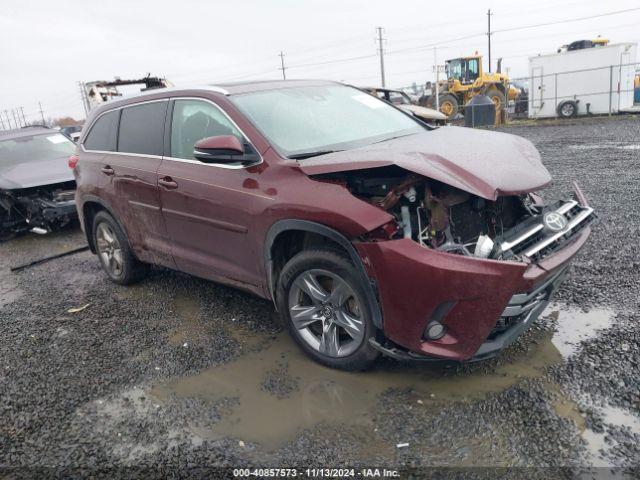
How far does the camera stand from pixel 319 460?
8.61 feet

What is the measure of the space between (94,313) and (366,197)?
306cm

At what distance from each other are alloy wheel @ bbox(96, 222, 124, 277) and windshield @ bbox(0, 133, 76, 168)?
14.7ft

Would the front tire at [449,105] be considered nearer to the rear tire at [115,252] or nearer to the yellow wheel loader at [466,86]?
the yellow wheel loader at [466,86]

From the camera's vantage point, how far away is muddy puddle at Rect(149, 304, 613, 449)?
2947mm

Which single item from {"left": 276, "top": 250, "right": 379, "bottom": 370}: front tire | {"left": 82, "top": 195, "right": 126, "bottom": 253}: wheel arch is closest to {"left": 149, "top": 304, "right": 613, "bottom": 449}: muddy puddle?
{"left": 276, "top": 250, "right": 379, "bottom": 370}: front tire

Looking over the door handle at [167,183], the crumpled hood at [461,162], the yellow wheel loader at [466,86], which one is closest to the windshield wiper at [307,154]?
the crumpled hood at [461,162]

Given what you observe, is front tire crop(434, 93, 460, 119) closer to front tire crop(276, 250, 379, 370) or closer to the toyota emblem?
the toyota emblem

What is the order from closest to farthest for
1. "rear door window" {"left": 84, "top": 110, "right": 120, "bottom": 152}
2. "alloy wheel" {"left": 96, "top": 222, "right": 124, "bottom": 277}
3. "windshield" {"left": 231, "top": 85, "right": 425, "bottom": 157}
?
"windshield" {"left": 231, "top": 85, "right": 425, "bottom": 157} → "rear door window" {"left": 84, "top": 110, "right": 120, "bottom": 152} → "alloy wheel" {"left": 96, "top": 222, "right": 124, "bottom": 277}

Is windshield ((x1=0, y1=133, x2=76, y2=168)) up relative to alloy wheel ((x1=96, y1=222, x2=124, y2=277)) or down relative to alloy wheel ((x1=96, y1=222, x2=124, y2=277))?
up

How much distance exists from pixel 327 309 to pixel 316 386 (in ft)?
1.59

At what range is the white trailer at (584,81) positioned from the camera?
21.0 m

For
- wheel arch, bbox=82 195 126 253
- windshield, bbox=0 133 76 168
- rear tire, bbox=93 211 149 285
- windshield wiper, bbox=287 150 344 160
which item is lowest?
rear tire, bbox=93 211 149 285

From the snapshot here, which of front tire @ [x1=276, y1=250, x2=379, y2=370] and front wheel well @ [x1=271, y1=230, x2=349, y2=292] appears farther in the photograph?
front wheel well @ [x1=271, y1=230, x2=349, y2=292]

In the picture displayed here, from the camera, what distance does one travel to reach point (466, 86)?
2473 centimetres
